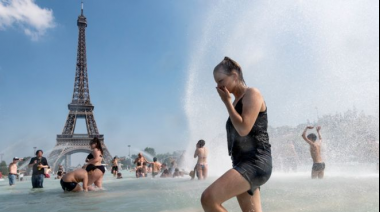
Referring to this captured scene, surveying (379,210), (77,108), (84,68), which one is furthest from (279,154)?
(84,68)

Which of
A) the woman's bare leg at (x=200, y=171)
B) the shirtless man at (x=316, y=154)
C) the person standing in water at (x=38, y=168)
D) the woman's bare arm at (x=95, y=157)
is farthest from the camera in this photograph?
the woman's bare leg at (x=200, y=171)

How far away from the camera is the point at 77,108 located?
7150 cm

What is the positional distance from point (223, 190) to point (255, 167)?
35 centimetres

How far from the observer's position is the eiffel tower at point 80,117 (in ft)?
212

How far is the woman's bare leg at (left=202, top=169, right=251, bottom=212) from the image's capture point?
8.71 ft

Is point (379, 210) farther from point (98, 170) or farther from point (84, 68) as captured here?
point (84, 68)

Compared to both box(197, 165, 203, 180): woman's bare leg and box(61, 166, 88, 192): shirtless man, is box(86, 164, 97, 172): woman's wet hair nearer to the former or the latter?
box(61, 166, 88, 192): shirtless man

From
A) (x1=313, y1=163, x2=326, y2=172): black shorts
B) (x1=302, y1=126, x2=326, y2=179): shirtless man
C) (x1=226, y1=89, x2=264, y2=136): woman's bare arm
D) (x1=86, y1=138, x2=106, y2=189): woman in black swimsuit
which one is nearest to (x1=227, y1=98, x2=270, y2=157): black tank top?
(x1=226, y1=89, x2=264, y2=136): woman's bare arm

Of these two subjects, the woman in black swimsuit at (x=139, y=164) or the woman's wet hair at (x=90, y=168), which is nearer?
the woman's wet hair at (x=90, y=168)

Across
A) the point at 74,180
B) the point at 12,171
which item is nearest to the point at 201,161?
the point at 74,180

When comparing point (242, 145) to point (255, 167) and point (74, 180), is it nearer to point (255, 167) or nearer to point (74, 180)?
point (255, 167)

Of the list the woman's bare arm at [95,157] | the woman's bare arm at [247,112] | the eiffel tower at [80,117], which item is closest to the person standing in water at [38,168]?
the woman's bare arm at [95,157]

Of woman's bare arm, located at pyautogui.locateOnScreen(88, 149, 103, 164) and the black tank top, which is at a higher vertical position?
woman's bare arm, located at pyautogui.locateOnScreen(88, 149, 103, 164)

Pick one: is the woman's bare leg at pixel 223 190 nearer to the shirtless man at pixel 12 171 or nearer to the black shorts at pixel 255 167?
the black shorts at pixel 255 167
